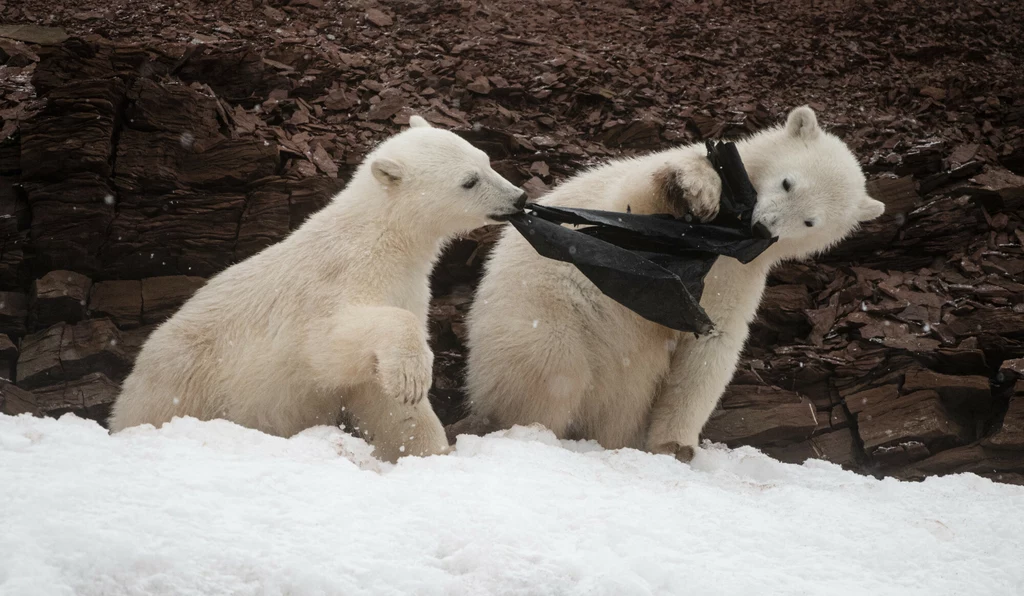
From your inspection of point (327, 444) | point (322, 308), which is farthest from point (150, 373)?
point (327, 444)

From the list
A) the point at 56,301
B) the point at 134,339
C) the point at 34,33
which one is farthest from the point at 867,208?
the point at 34,33

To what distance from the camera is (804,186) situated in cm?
454

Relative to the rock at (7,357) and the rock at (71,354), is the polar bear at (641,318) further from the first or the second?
the rock at (7,357)

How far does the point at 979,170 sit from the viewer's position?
706 cm

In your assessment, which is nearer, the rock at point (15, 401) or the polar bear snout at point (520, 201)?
the polar bear snout at point (520, 201)

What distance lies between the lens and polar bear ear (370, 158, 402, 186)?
4141 mm

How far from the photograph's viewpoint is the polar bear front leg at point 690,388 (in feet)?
15.9

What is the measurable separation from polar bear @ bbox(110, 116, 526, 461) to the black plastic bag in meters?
0.39

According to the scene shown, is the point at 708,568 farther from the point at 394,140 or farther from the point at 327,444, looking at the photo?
the point at 394,140

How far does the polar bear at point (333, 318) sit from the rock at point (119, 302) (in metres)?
1.25

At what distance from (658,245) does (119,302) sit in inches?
130

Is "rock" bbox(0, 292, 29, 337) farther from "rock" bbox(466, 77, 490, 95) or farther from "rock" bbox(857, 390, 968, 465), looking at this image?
"rock" bbox(857, 390, 968, 465)

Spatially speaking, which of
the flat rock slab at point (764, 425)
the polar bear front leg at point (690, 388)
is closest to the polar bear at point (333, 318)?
the polar bear front leg at point (690, 388)

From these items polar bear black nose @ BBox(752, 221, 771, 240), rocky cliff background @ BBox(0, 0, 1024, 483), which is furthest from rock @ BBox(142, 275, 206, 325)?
polar bear black nose @ BBox(752, 221, 771, 240)
